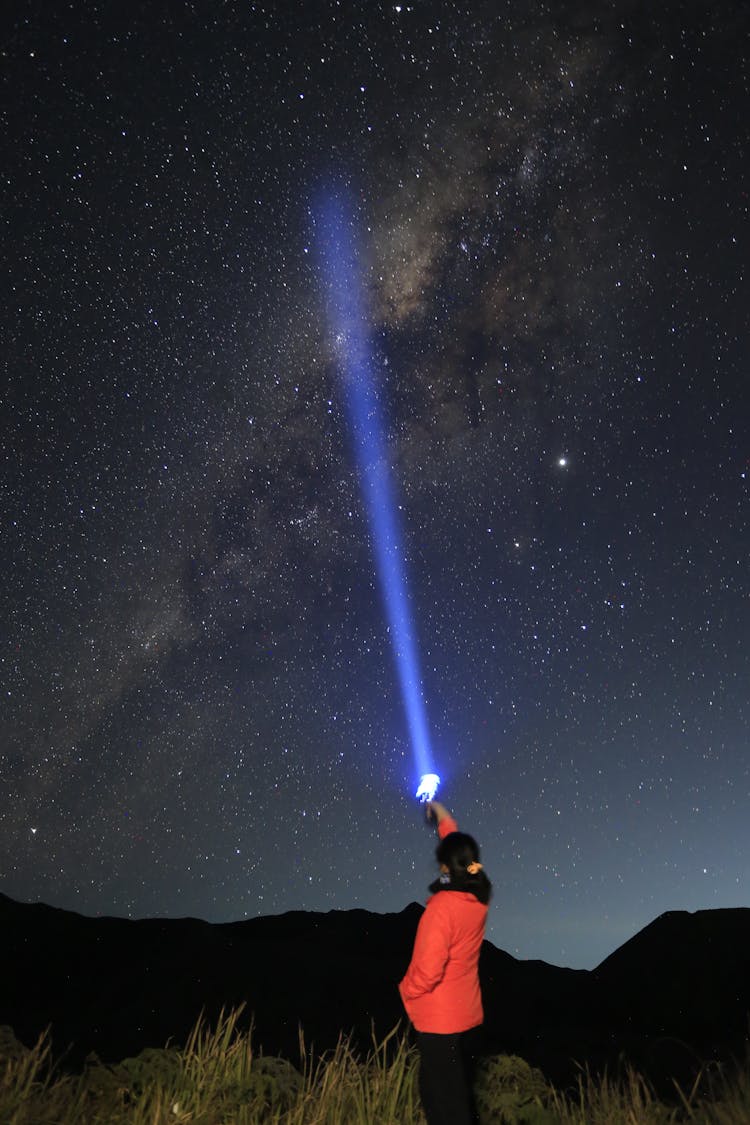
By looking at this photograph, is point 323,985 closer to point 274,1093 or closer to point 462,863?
point 274,1093

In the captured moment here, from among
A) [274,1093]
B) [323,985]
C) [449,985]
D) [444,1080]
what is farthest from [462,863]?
[323,985]

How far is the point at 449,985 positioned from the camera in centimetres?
362

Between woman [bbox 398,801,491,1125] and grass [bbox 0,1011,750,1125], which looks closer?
woman [bbox 398,801,491,1125]

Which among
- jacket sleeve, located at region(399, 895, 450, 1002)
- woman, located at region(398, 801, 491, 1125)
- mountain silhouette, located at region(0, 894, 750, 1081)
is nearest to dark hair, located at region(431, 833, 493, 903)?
woman, located at region(398, 801, 491, 1125)

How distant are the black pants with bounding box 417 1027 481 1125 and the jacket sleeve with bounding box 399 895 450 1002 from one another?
0.24 meters

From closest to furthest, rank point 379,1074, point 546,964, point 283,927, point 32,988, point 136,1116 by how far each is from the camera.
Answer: point 136,1116 < point 379,1074 < point 32,988 < point 546,964 < point 283,927

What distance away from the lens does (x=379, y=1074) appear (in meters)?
4.88

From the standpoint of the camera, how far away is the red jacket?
3.50 meters

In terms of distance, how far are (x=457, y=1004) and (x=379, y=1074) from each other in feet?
5.54

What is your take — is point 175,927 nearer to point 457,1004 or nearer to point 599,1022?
point 599,1022

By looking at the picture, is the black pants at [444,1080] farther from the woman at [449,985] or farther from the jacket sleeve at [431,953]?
the jacket sleeve at [431,953]

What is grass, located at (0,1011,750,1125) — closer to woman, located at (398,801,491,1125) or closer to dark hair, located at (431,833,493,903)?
woman, located at (398,801,491,1125)

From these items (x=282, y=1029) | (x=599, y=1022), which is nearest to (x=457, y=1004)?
(x=282, y=1029)

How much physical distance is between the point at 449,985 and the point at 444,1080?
0.39 m
